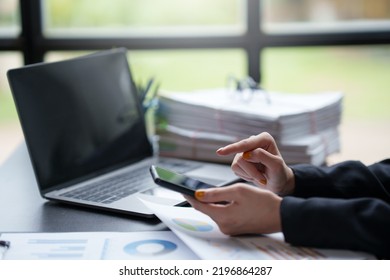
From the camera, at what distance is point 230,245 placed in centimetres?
91

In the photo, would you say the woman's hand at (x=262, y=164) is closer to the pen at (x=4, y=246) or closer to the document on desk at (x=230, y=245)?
the document on desk at (x=230, y=245)

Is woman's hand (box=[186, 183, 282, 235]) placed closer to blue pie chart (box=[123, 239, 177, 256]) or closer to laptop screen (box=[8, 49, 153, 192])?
blue pie chart (box=[123, 239, 177, 256])

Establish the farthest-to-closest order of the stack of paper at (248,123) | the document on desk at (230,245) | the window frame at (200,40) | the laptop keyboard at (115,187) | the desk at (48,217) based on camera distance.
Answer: the window frame at (200,40) → the stack of paper at (248,123) → the laptop keyboard at (115,187) → the desk at (48,217) → the document on desk at (230,245)

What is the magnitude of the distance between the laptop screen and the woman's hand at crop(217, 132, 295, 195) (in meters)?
0.34

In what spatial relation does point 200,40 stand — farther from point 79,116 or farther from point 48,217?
point 48,217

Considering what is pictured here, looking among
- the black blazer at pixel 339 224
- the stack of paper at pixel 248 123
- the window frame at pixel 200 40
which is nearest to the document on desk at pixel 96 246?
the black blazer at pixel 339 224

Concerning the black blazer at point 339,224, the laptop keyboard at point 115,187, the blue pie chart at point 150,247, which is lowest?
the laptop keyboard at point 115,187

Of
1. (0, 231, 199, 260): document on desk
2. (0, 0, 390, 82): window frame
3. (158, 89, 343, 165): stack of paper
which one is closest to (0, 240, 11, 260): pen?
(0, 231, 199, 260): document on desk

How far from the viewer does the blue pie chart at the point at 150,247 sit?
913mm

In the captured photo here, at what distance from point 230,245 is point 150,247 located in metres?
0.12

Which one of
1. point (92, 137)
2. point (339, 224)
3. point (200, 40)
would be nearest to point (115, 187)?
point (92, 137)

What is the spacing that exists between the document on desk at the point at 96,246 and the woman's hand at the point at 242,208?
0.07 m

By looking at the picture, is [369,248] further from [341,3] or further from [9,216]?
[341,3]
